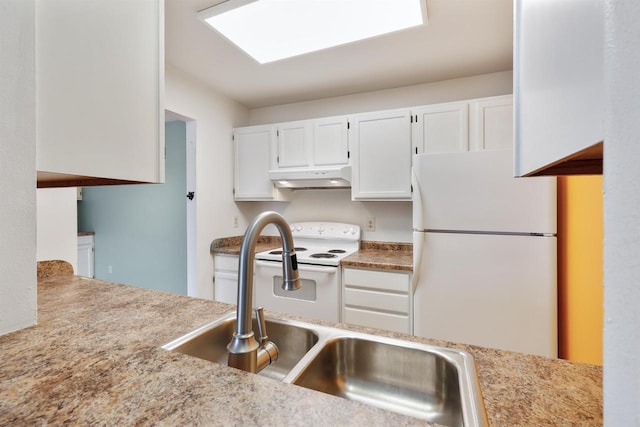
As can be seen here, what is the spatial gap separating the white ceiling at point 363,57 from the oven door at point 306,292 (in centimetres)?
160

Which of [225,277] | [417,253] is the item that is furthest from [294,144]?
[417,253]

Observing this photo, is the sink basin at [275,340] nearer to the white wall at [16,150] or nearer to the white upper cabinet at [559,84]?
the white wall at [16,150]

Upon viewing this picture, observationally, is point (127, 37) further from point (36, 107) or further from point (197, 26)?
point (197, 26)

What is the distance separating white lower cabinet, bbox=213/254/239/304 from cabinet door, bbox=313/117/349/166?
1210 millimetres

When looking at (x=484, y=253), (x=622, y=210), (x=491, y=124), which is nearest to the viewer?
(x=622, y=210)

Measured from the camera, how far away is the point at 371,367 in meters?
0.88

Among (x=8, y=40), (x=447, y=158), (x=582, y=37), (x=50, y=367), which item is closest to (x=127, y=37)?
(x=8, y=40)

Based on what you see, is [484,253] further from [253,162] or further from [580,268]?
[253,162]

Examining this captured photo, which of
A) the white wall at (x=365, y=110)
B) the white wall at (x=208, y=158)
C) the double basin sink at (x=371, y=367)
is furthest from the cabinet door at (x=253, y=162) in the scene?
the double basin sink at (x=371, y=367)

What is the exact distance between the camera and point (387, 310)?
2195mm

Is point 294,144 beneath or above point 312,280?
above

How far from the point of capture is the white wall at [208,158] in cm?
252

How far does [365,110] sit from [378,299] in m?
1.78

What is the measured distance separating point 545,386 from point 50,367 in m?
1.04
